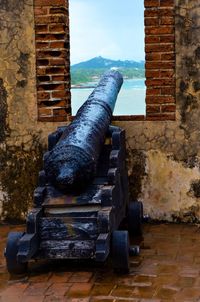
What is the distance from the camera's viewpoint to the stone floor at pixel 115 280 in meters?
4.43

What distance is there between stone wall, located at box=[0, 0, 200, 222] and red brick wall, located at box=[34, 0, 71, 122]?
77 millimetres

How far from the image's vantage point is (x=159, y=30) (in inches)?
248

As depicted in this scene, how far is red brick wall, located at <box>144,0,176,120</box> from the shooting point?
6262 millimetres

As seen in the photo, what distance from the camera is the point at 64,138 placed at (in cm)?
504

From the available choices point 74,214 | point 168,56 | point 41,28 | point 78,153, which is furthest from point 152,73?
point 74,214

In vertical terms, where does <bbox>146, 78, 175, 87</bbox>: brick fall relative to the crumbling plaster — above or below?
above

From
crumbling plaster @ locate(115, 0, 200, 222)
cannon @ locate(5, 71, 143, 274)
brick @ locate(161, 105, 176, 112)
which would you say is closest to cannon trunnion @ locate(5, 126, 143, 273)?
cannon @ locate(5, 71, 143, 274)

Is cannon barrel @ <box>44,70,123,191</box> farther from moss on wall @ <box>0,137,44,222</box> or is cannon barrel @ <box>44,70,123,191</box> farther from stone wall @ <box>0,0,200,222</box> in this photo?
moss on wall @ <box>0,137,44,222</box>

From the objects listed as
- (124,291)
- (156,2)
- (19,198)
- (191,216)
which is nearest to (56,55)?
(156,2)

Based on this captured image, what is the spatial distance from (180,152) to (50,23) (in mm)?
1935

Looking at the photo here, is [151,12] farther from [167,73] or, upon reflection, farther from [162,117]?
[162,117]

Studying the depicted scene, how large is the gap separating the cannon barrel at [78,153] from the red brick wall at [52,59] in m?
1.04

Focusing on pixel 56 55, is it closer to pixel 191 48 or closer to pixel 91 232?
pixel 191 48

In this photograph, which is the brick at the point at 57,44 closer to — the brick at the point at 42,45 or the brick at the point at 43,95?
the brick at the point at 42,45
